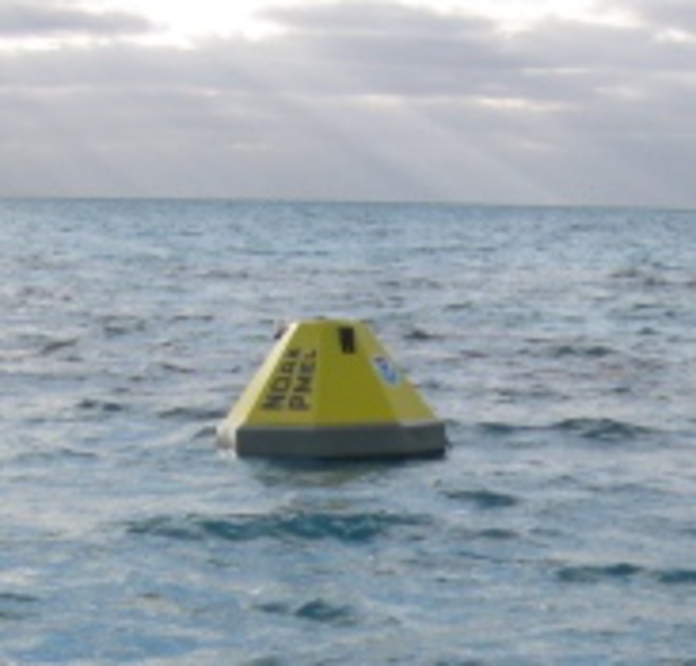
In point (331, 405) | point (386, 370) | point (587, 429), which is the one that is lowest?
point (587, 429)

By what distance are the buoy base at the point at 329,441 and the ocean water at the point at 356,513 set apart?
0.60ft

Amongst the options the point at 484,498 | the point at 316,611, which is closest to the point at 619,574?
the point at 316,611

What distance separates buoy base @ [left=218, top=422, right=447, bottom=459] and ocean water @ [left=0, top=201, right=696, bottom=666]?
18cm

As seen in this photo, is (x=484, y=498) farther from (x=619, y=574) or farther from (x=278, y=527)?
(x=619, y=574)

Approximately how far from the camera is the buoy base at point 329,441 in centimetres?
1488

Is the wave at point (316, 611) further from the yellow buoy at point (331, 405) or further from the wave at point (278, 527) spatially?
the yellow buoy at point (331, 405)

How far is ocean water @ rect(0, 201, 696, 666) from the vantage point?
394 inches

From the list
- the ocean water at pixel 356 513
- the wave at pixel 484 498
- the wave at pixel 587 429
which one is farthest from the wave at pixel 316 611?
the wave at pixel 587 429

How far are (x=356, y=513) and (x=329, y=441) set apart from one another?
6.34ft

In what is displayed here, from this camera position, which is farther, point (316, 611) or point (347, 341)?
point (347, 341)

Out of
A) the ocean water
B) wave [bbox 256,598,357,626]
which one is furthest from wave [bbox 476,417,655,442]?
wave [bbox 256,598,357,626]

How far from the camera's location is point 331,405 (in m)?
15.1

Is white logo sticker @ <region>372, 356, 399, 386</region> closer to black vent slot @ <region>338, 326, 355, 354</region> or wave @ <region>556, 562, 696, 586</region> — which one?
black vent slot @ <region>338, 326, 355, 354</region>

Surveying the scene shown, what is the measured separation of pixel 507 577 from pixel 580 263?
51530 millimetres
